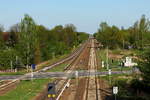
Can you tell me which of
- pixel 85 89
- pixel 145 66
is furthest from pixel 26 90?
pixel 145 66

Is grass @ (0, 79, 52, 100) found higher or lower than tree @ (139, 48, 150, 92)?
lower

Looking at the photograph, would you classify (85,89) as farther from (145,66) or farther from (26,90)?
(145,66)

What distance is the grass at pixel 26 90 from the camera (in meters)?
43.2

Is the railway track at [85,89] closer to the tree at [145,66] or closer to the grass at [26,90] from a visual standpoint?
the grass at [26,90]

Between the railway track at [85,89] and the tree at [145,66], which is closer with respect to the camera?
the tree at [145,66]

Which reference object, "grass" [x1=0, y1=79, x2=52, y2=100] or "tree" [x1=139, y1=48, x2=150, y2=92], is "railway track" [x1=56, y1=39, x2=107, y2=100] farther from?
"tree" [x1=139, y1=48, x2=150, y2=92]

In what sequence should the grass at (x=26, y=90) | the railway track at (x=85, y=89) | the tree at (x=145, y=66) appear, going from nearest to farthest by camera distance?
the tree at (x=145, y=66)
the railway track at (x=85, y=89)
the grass at (x=26, y=90)

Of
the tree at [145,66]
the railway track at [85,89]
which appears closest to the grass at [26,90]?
the railway track at [85,89]

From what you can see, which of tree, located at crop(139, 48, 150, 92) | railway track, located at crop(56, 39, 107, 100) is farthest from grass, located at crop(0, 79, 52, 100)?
tree, located at crop(139, 48, 150, 92)

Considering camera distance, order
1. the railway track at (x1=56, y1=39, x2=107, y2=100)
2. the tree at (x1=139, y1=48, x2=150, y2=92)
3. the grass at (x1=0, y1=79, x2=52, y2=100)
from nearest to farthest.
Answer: the tree at (x1=139, y1=48, x2=150, y2=92) < the railway track at (x1=56, y1=39, x2=107, y2=100) < the grass at (x1=0, y1=79, x2=52, y2=100)

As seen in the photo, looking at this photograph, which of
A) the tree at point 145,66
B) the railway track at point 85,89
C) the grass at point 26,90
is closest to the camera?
the tree at point 145,66

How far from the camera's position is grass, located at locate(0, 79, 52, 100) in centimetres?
4317

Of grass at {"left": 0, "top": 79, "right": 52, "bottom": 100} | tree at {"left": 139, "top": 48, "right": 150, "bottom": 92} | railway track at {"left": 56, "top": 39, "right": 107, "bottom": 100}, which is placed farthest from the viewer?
grass at {"left": 0, "top": 79, "right": 52, "bottom": 100}

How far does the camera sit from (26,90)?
48.4 meters
